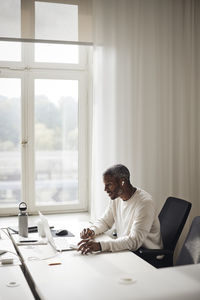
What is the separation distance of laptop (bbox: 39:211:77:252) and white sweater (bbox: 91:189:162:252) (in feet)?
0.73

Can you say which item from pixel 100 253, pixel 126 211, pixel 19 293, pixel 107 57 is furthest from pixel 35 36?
pixel 19 293

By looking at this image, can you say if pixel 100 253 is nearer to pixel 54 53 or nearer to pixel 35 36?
pixel 35 36

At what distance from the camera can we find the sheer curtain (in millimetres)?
4121

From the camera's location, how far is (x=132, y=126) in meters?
4.18

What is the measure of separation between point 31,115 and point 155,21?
185 cm

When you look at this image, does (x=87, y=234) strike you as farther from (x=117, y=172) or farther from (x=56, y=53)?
(x=56, y=53)

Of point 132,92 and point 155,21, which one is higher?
point 155,21

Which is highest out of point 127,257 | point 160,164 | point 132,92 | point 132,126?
point 132,92

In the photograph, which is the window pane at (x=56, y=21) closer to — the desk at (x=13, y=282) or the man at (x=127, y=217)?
the man at (x=127, y=217)

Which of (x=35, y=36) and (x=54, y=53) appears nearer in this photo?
(x=35, y=36)

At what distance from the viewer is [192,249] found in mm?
2529

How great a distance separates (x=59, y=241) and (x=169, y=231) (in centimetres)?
80

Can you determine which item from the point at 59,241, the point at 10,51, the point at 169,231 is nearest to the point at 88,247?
the point at 59,241

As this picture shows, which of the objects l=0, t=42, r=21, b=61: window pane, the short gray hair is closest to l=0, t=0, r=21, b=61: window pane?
l=0, t=42, r=21, b=61: window pane
